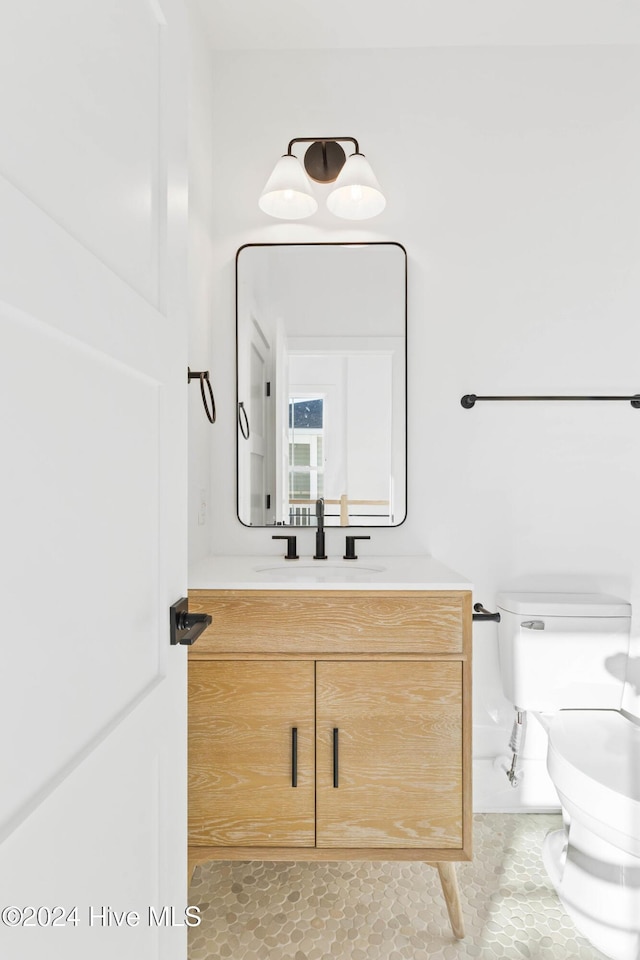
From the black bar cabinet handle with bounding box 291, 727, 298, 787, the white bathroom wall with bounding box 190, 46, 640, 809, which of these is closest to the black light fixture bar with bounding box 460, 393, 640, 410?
the white bathroom wall with bounding box 190, 46, 640, 809

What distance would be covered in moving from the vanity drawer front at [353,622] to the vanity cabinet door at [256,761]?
0.20ft

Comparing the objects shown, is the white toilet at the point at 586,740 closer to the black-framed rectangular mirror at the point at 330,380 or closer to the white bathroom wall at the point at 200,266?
the black-framed rectangular mirror at the point at 330,380

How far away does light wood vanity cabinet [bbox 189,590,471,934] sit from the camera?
1.43 meters

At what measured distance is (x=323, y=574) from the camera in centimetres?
175

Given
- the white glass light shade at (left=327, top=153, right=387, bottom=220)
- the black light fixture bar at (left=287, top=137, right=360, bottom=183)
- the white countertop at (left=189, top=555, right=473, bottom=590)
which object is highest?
the black light fixture bar at (left=287, top=137, right=360, bottom=183)

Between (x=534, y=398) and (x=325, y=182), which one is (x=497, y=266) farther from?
(x=325, y=182)

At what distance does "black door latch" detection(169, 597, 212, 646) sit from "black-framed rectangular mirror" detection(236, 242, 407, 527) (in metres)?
1.09

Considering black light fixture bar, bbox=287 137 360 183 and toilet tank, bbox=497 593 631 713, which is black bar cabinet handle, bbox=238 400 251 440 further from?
toilet tank, bbox=497 593 631 713

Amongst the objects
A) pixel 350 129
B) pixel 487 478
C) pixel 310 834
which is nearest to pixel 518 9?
pixel 350 129

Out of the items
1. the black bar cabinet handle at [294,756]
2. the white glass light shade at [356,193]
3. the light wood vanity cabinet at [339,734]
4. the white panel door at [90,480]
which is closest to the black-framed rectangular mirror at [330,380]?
the white glass light shade at [356,193]

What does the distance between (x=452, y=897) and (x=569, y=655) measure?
0.71 meters

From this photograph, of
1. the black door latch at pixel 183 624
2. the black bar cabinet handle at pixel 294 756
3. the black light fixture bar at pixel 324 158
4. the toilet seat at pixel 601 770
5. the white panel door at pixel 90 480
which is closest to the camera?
the white panel door at pixel 90 480

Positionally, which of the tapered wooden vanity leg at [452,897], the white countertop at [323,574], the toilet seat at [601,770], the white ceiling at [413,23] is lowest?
the tapered wooden vanity leg at [452,897]

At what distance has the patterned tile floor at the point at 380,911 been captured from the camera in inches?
54.9
